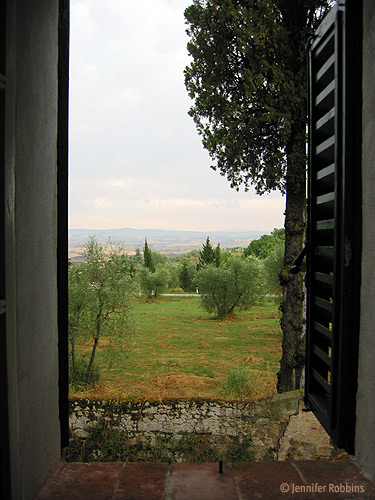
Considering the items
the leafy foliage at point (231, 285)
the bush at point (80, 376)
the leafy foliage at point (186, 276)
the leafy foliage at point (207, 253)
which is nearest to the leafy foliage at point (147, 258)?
the leafy foliage at point (186, 276)

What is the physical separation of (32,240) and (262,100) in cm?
555

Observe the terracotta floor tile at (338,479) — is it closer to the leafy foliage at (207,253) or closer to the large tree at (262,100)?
the large tree at (262,100)

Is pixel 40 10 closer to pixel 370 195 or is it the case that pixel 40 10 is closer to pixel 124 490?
pixel 370 195

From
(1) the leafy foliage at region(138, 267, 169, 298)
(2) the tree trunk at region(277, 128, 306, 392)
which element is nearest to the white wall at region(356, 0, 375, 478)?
(2) the tree trunk at region(277, 128, 306, 392)

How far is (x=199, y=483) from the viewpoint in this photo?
4.93ft

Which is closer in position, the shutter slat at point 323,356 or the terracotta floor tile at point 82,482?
the terracotta floor tile at point 82,482

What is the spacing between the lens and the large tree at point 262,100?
5.83 meters

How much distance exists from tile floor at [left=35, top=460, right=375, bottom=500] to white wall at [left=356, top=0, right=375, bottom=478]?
148 millimetres

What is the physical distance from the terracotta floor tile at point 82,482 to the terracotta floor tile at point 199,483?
0.80ft

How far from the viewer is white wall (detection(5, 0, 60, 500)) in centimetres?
121

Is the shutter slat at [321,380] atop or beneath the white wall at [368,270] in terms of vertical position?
beneath

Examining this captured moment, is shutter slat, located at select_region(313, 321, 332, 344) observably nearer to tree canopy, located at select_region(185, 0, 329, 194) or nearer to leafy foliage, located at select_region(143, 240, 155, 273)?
tree canopy, located at select_region(185, 0, 329, 194)

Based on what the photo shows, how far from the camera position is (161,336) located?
1348 cm

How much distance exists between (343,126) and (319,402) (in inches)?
55.8
